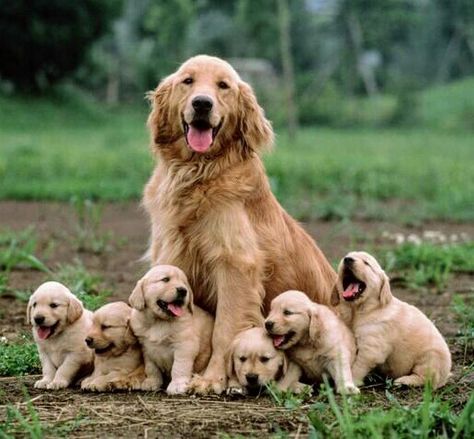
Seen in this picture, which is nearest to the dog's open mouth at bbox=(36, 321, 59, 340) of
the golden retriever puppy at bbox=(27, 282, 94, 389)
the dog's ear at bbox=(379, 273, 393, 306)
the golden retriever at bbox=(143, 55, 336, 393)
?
the golden retriever puppy at bbox=(27, 282, 94, 389)

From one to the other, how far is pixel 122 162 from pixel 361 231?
665 cm

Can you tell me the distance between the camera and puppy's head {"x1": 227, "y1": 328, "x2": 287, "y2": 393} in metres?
5.35

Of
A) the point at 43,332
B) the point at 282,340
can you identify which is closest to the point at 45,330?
the point at 43,332

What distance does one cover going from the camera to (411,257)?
9625 mm

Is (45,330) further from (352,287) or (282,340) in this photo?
(352,287)

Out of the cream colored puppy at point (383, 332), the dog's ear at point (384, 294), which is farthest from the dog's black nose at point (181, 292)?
the dog's ear at point (384, 294)

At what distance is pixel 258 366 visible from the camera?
211 inches

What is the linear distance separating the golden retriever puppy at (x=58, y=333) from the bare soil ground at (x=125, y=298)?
0.17 meters

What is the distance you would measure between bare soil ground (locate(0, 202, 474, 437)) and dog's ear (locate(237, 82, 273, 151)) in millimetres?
1623

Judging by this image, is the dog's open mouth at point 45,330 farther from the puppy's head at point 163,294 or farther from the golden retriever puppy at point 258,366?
the golden retriever puppy at point 258,366

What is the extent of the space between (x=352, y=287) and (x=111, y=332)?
133cm

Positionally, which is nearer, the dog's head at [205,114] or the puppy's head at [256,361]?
the puppy's head at [256,361]

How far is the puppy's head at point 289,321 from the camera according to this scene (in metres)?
5.36

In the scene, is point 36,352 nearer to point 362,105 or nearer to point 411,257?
point 411,257
